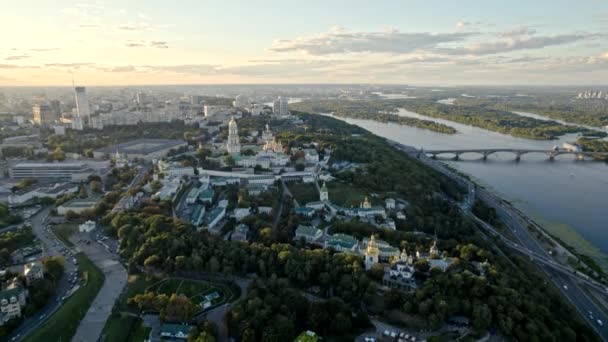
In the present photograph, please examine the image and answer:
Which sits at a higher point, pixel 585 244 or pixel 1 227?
pixel 1 227

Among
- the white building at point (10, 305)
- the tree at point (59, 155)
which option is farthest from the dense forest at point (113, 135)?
the white building at point (10, 305)

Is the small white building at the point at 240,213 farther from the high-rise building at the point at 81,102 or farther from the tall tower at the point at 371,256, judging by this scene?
the high-rise building at the point at 81,102

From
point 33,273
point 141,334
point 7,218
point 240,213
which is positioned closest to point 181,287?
point 141,334

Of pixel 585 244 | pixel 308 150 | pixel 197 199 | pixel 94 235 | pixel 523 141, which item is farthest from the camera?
pixel 523 141

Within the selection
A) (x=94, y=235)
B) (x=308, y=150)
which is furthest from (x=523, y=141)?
(x=94, y=235)

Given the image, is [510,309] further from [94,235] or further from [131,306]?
[94,235]

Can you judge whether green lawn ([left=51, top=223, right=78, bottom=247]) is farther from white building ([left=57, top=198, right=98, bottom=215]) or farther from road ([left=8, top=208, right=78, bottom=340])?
white building ([left=57, top=198, right=98, bottom=215])
